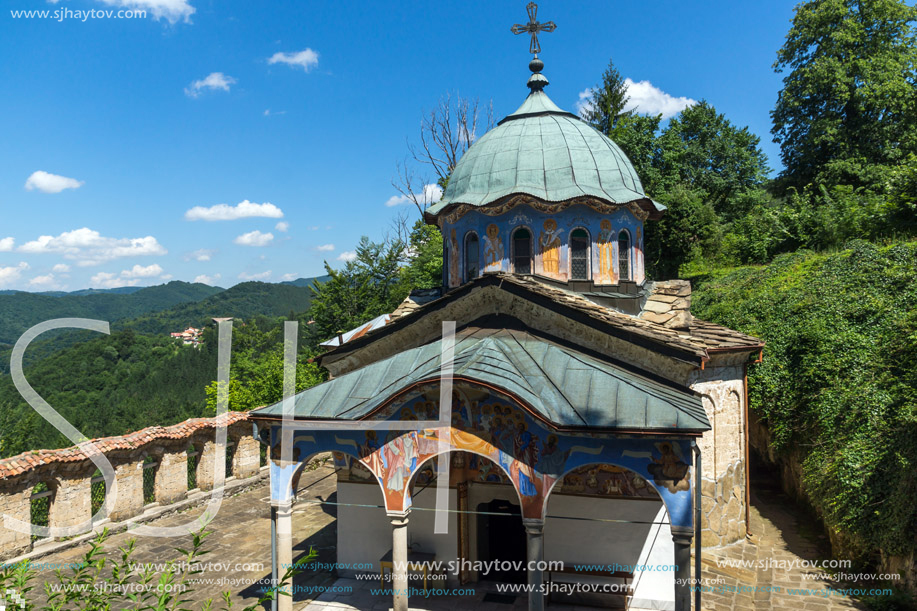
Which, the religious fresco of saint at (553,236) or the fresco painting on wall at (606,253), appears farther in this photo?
the fresco painting on wall at (606,253)

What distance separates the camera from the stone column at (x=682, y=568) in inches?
286

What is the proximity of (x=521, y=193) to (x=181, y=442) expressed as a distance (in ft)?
37.4

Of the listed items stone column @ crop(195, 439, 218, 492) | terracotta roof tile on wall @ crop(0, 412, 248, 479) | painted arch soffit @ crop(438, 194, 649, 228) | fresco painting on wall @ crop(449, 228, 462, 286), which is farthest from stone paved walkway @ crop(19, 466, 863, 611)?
painted arch soffit @ crop(438, 194, 649, 228)

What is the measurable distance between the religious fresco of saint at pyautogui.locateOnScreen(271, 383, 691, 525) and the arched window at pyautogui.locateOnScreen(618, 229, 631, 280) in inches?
229

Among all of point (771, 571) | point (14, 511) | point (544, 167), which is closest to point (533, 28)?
point (544, 167)

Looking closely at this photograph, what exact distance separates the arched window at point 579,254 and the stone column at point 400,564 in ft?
20.9

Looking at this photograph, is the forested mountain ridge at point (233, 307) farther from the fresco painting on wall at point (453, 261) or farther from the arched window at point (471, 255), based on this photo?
the arched window at point (471, 255)

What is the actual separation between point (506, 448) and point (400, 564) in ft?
8.37

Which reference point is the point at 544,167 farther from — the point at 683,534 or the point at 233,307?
the point at 233,307

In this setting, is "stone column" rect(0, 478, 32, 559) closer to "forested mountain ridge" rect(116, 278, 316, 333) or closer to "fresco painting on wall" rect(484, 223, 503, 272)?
"fresco painting on wall" rect(484, 223, 503, 272)

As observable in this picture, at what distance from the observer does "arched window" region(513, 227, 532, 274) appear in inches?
489

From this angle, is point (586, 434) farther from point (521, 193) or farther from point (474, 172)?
point (474, 172)

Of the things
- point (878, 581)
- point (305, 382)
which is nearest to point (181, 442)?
point (305, 382)

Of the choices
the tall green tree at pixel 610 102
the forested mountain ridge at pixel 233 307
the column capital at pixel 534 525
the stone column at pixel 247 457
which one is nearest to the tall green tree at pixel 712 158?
the tall green tree at pixel 610 102
